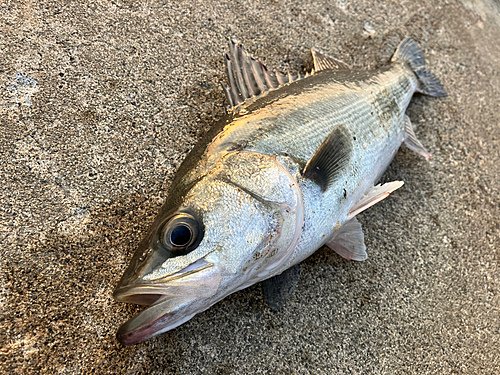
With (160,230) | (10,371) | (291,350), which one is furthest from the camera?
(291,350)

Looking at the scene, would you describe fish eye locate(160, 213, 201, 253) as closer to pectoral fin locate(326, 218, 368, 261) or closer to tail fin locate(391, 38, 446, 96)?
pectoral fin locate(326, 218, 368, 261)

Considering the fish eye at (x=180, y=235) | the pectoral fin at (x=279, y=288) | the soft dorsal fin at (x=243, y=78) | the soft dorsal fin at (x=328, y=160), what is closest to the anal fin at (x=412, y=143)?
the soft dorsal fin at (x=328, y=160)

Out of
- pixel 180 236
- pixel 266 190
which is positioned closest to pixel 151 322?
pixel 180 236

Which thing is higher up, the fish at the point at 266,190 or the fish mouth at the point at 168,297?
the fish at the point at 266,190

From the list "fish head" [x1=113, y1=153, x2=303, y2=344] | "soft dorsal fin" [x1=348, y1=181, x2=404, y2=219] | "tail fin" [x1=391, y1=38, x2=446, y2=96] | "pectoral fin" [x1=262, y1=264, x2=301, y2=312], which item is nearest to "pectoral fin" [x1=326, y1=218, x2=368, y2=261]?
"soft dorsal fin" [x1=348, y1=181, x2=404, y2=219]

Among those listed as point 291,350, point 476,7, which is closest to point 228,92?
point 291,350

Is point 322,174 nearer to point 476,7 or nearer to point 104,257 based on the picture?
point 104,257

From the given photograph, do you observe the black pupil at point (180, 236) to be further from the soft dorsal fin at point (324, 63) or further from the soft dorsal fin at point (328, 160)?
the soft dorsal fin at point (324, 63)
